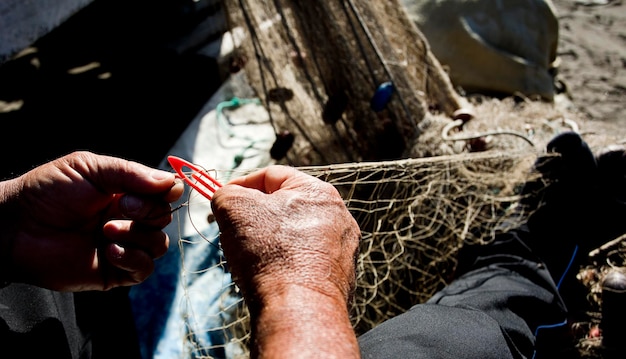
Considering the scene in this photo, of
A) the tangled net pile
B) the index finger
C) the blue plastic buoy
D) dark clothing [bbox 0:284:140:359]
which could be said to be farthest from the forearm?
the blue plastic buoy

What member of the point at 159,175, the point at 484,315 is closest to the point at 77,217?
the point at 159,175

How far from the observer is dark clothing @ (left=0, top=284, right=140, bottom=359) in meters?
1.44

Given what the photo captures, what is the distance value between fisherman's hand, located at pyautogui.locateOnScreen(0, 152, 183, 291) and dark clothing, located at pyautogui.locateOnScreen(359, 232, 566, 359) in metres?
0.82

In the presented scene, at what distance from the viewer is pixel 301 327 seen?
93 cm

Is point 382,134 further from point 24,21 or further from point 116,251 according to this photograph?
point 24,21

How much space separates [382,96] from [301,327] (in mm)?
1922

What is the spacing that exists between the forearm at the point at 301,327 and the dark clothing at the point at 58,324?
90 cm

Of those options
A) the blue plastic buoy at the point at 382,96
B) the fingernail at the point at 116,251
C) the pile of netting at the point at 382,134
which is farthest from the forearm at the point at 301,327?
the blue plastic buoy at the point at 382,96

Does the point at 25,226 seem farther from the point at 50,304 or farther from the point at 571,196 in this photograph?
the point at 571,196

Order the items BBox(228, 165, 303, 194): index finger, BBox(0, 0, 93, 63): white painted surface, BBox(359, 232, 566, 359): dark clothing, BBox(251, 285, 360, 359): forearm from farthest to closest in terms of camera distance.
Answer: BBox(0, 0, 93, 63): white painted surface < BBox(359, 232, 566, 359): dark clothing < BBox(228, 165, 303, 194): index finger < BBox(251, 285, 360, 359): forearm

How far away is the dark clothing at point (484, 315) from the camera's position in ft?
5.06

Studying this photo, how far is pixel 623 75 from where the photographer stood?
5184 millimetres

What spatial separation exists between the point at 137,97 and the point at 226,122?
0.90 meters

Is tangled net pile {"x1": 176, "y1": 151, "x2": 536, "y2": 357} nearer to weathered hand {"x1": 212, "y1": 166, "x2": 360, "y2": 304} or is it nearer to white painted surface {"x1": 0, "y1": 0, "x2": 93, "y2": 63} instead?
weathered hand {"x1": 212, "y1": 166, "x2": 360, "y2": 304}
